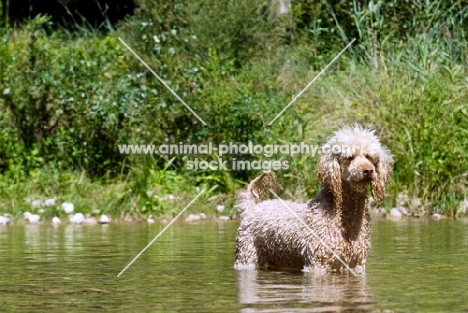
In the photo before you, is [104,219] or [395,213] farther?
[104,219]

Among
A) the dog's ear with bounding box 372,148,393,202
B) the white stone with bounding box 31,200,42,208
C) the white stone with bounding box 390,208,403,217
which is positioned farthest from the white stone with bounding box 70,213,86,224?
the dog's ear with bounding box 372,148,393,202

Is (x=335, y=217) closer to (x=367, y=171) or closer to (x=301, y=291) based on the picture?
(x=367, y=171)

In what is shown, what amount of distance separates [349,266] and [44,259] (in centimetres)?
286

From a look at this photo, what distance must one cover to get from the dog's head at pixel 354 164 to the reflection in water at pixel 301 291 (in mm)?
698

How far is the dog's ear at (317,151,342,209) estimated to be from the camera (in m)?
8.00

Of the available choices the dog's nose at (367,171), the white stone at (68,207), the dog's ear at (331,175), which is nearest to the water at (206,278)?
the dog's ear at (331,175)

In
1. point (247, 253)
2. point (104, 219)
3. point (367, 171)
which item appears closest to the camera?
point (367, 171)

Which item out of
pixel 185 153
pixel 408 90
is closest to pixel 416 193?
pixel 408 90

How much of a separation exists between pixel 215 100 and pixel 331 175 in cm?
682

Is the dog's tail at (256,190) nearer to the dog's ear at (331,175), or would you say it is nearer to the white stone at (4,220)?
the dog's ear at (331,175)

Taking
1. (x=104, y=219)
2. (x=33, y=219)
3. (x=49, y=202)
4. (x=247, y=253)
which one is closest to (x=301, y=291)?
(x=247, y=253)

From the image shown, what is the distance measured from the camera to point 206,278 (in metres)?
7.92

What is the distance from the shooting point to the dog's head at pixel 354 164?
791 cm

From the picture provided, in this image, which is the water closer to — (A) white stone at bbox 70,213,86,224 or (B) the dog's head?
(B) the dog's head
